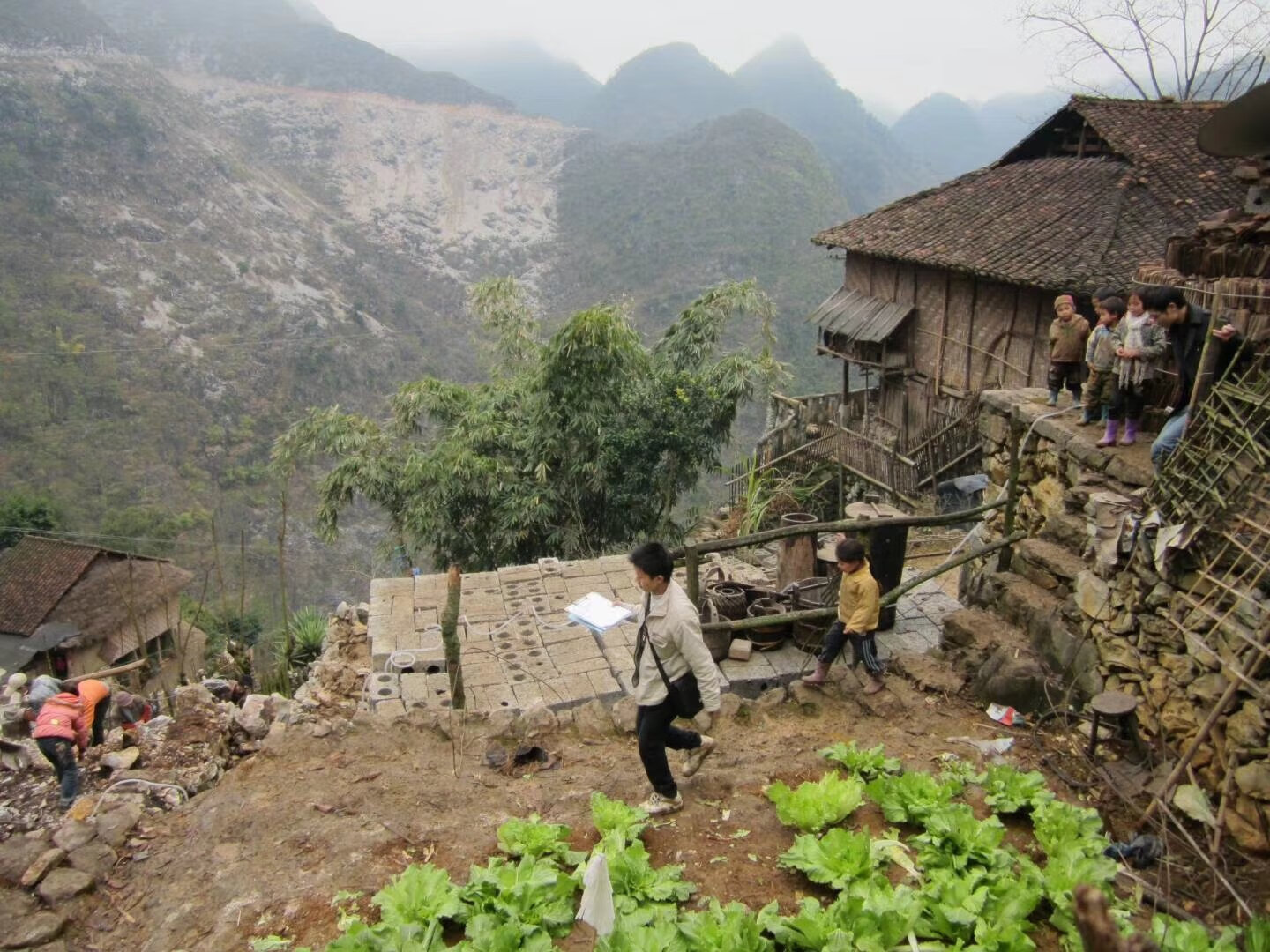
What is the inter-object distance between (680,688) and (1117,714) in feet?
8.04

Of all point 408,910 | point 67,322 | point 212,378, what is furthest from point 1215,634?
point 67,322

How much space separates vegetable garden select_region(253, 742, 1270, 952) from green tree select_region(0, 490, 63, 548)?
78.6 ft

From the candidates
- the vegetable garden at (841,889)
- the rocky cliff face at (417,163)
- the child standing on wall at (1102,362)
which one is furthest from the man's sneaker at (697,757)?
the rocky cliff face at (417,163)

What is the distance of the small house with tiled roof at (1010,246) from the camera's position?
551 inches

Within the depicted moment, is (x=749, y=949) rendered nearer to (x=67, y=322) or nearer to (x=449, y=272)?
(x=67, y=322)

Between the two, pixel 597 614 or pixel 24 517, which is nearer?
pixel 597 614

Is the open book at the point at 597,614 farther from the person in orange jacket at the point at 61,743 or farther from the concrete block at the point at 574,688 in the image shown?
the person in orange jacket at the point at 61,743

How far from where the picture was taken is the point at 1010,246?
15.0 meters

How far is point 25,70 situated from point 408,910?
50345 mm

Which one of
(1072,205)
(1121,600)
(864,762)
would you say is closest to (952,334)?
(1072,205)

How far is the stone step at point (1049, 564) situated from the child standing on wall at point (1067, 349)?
1.77 metres

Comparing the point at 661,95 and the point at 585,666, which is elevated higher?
the point at 661,95

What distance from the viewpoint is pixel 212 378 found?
101 ft

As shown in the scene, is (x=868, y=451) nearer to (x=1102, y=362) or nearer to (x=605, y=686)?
(x=1102, y=362)
